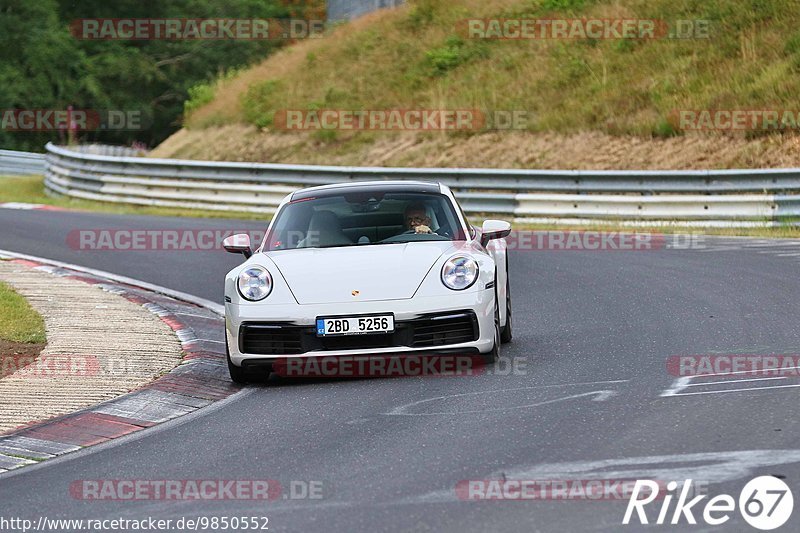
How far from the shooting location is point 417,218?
10203 mm

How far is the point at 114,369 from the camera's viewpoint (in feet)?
31.8

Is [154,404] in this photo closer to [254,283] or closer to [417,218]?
[254,283]

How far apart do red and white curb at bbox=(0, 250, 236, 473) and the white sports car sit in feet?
1.33

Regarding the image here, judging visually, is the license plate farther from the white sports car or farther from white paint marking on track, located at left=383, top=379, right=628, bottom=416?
white paint marking on track, located at left=383, top=379, right=628, bottom=416

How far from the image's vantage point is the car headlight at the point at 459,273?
9.09 meters

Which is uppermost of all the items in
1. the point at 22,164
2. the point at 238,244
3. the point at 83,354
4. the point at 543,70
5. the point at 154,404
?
the point at 543,70

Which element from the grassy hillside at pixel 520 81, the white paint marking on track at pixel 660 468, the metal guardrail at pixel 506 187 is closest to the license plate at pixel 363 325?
the white paint marking on track at pixel 660 468

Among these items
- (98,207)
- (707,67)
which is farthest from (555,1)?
(98,207)

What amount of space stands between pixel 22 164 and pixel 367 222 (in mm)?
30164

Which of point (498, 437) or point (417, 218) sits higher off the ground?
point (417, 218)

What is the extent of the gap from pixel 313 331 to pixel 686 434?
2.98m

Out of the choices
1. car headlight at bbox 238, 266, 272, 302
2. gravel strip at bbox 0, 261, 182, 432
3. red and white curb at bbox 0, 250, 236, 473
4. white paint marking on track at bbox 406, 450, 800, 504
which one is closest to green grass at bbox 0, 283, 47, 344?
gravel strip at bbox 0, 261, 182, 432

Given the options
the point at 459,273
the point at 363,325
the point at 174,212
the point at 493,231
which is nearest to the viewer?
the point at 363,325

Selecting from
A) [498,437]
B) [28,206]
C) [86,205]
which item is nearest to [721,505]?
[498,437]
